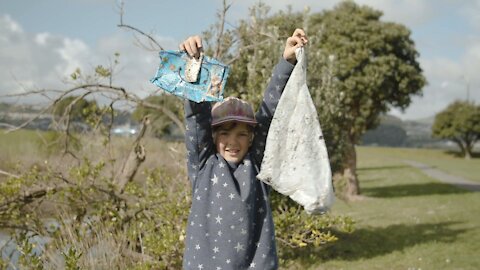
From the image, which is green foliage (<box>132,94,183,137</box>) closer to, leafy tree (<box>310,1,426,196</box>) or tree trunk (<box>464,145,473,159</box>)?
leafy tree (<box>310,1,426,196</box>)

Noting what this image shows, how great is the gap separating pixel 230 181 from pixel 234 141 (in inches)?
9.3

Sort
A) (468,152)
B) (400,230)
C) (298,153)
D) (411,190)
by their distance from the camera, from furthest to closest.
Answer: (468,152), (411,190), (400,230), (298,153)

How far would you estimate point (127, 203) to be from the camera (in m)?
6.37

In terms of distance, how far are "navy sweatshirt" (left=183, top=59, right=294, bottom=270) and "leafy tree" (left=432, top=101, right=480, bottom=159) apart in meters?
60.3

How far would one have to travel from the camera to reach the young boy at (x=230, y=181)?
2.77 m

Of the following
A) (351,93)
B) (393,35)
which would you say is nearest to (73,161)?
(351,93)

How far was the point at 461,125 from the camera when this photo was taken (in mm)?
58500

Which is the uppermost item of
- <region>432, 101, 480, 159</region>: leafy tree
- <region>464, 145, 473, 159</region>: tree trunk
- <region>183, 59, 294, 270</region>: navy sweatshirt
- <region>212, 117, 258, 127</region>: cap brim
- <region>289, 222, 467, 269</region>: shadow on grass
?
<region>432, 101, 480, 159</region>: leafy tree

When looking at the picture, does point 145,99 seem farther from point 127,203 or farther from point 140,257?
point 140,257

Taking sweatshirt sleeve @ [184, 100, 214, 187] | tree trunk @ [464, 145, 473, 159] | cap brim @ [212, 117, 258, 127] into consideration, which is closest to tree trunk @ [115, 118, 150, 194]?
sweatshirt sleeve @ [184, 100, 214, 187]

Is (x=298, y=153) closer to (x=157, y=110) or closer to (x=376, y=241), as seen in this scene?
(x=157, y=110)

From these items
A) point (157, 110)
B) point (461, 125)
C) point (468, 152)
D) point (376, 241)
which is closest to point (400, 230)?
point (376, 241)

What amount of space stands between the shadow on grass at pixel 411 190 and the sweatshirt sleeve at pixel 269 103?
17956mm

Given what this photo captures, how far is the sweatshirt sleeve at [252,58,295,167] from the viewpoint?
2.92 meters
